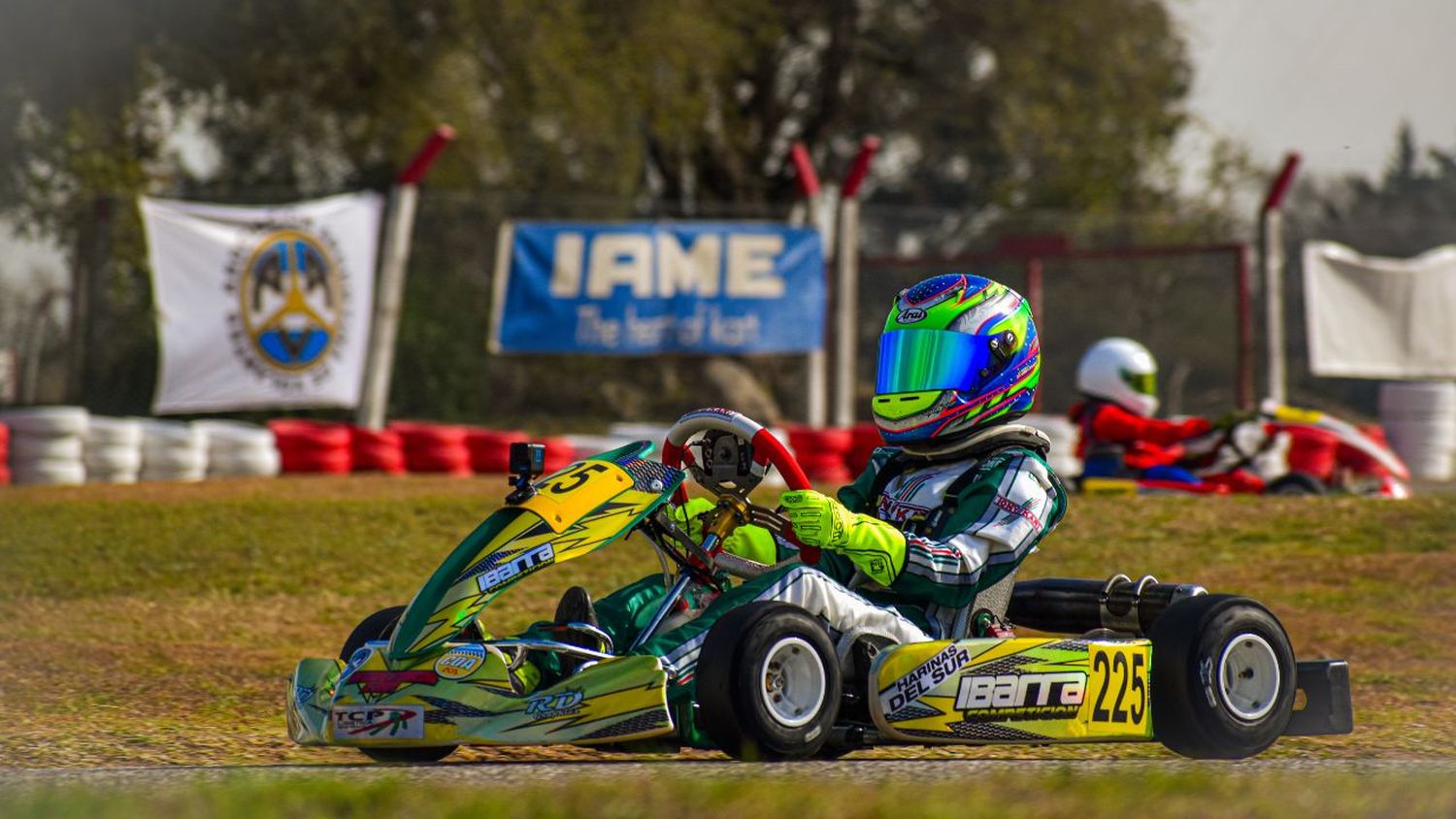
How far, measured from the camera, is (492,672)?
4402 mm

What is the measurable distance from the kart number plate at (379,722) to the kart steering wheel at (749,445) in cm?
101

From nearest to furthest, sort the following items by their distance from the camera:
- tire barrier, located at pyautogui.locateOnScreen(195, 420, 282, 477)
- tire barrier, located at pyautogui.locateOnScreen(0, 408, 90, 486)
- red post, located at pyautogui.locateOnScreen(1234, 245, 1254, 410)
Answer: tire barrier, located at pyautogui.locateOnScreen(0, 408, 90, 486) → tire barrier, located at pyautogui.locateOnScreen(195, 420, 282, 477) → red post, located at pyautogui.locateOnScreen(1234, 245, 1254, 410)

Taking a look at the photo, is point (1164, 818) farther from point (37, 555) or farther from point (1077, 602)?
point (37, 555)

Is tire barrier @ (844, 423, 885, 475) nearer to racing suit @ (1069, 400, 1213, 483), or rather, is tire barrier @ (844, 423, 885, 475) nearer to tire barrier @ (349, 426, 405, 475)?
racing suit @ (1069, 400, 1213, 483)

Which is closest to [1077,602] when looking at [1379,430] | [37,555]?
[37,555]

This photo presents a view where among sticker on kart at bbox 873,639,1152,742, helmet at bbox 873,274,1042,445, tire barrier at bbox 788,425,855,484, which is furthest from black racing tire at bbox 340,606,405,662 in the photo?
tire barrier at bbox 788,425,855,484

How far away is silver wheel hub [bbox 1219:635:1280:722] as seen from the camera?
504 centimetres

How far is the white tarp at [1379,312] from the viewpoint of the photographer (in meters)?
15.8

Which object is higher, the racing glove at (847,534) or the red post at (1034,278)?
the red post at (1034,278)

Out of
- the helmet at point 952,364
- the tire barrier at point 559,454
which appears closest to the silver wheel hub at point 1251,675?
the helmet at point 952,364

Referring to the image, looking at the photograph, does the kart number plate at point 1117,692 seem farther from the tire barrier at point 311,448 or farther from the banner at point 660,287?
the banner at point 660,287

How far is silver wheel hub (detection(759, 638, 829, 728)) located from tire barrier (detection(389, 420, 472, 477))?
9076 millimetres

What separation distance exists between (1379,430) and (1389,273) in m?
1.90

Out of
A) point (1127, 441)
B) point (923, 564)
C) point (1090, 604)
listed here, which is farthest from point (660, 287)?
point (923, 564)
